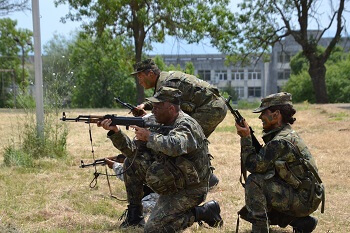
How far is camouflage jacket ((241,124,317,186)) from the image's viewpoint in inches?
166

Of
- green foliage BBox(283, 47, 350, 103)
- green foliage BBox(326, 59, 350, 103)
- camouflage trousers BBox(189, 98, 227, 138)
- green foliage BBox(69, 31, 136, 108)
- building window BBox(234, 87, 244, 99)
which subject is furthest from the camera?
building window BBox(234, 87, 244, 99)

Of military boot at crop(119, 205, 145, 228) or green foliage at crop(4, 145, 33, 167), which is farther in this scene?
green foliage at crop(4, 145, 33, 167)

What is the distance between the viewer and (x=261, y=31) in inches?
1166

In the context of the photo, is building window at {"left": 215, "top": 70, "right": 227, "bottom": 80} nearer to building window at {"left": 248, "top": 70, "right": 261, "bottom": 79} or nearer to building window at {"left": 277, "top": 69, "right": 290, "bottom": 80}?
building window at {"left": 248, "top": 70, "right": 261, "bottom": 79}

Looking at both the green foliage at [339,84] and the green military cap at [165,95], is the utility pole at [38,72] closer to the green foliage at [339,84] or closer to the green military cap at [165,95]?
the green military cap at [165,95]

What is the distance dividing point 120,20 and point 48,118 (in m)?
19.3

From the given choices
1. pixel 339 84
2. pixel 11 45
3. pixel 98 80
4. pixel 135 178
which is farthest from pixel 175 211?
pixel 11 45

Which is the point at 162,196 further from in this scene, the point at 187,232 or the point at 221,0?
the point at 221,0

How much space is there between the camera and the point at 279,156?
4.22 meters

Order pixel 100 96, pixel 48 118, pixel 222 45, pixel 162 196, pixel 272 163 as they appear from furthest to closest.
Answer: pixel 100 96, pixel 222 45, pixel 48 118, pixel 162 196, pixel 272 163

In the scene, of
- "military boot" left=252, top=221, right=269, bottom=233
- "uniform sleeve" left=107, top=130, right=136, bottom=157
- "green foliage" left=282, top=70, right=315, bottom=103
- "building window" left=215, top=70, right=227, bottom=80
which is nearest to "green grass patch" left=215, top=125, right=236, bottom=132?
"uniform sleeve" left=107, top=130, right=136, bottom=157

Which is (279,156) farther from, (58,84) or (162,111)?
(58,84)

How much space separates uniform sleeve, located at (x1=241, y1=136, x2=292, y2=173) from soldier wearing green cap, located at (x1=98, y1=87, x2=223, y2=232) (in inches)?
17.2

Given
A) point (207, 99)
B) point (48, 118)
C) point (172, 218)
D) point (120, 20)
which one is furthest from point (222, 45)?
point (172, 218)
